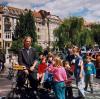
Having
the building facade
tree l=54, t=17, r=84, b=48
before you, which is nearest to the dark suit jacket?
tree l=54, t=17, r=84, b=48

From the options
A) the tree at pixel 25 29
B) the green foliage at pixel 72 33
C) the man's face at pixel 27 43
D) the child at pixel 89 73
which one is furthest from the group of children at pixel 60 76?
the tree at pixel 25 29

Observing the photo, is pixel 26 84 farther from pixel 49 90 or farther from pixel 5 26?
pixel 5 26

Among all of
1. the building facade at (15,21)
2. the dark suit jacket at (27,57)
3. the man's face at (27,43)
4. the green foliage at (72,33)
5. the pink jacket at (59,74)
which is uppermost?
the building facade at (15,21)

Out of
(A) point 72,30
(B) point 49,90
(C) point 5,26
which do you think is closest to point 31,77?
(B) point 49,90

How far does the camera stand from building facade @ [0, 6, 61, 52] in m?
130

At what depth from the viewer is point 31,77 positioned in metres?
10.9

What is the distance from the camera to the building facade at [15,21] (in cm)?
13000

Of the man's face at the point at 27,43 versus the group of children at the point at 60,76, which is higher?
the man's face at the point at 27,43

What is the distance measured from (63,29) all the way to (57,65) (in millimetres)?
97383

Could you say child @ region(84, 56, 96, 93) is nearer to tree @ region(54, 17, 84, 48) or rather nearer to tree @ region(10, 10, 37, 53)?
tree @ region(54, 17, 84, 48)

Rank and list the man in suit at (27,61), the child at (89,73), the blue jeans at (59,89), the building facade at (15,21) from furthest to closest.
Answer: the building facade at (15,21)
the child at (89,73)
the blue jeans at (59,89)
the man in suit at (27,61)

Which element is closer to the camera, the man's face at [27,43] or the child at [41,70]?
the man's face at [27,43]

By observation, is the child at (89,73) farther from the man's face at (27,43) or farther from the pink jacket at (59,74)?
the man's face at (27,43)

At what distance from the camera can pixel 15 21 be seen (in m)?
142
